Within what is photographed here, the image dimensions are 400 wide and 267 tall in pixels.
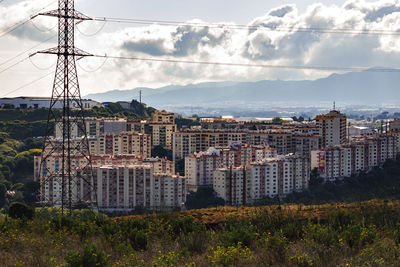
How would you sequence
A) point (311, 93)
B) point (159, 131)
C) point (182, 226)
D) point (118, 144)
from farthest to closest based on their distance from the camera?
point (311, 93)
point (159, 131)
point (118, 144)
point (182, 226)

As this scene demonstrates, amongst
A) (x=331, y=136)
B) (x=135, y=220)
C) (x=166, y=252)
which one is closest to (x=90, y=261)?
(x=166, y=252)

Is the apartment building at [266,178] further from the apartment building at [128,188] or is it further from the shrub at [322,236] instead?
the shrub at [322,236]

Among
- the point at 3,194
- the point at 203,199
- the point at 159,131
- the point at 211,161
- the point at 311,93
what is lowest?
the point at 203,199

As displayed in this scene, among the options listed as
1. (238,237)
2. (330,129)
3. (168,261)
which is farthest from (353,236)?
(330,129)

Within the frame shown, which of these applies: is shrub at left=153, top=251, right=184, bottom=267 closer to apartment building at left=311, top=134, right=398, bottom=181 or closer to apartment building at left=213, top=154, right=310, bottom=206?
apartment building at left=213, top=154, right=310, bottom=206

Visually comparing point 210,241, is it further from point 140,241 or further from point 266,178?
point 266,178
